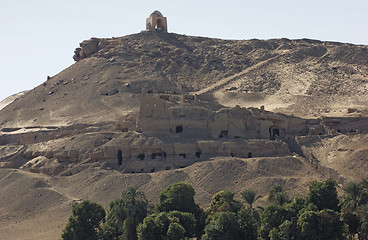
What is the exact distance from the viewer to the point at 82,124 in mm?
60656

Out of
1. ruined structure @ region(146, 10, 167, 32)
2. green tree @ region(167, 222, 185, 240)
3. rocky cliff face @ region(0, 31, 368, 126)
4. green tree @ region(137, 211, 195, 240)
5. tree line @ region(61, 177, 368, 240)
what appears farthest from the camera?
ruined structure @ region(146, 10, 167, 32)

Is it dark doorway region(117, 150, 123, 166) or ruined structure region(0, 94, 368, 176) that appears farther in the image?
dark doorway region(117, 150, 123, 166)

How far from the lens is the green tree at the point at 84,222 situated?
1607 inches

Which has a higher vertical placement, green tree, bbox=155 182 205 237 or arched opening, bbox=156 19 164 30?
arched opening, bbox=156 19 164 30

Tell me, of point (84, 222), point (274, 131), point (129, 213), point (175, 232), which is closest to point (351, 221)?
point (175, 232)

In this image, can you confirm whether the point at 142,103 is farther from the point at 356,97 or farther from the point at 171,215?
the point at 356,97

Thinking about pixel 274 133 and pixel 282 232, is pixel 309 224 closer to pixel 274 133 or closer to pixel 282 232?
pixel 282 232

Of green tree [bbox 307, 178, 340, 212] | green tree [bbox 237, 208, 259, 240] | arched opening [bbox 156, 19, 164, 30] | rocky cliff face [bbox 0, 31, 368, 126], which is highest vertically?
arched opening [bbox 156, 19, 164, 30]

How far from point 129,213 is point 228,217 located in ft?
17.2

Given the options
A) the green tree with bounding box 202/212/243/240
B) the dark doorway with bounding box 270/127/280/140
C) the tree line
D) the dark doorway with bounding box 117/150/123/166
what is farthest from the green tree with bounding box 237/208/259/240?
the dark doorway with bounding box 270/127/280/140

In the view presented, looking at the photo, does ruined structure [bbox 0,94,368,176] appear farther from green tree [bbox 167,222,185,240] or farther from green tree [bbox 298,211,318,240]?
green tree [bbox 167,222,185,240]

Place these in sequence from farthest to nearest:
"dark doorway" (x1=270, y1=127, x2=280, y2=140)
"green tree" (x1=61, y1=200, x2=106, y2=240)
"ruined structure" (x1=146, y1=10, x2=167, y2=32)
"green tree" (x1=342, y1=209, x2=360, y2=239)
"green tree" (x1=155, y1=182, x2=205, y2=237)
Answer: "ruined structure" (x1=146, y1=10, x2=167, y2=32), "dark doorway" (x1=270, y1=127, x2=280, y2=140), "green tree" (x1=155, y1=182, x2=205, y2=237), "green tree" (x1=61, y1=200, x2=106, y2=240), "green tree" (x1=342, y1=209, x2=360, y2=239)

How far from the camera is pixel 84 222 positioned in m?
41.1

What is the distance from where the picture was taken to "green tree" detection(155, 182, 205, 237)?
41875mm
